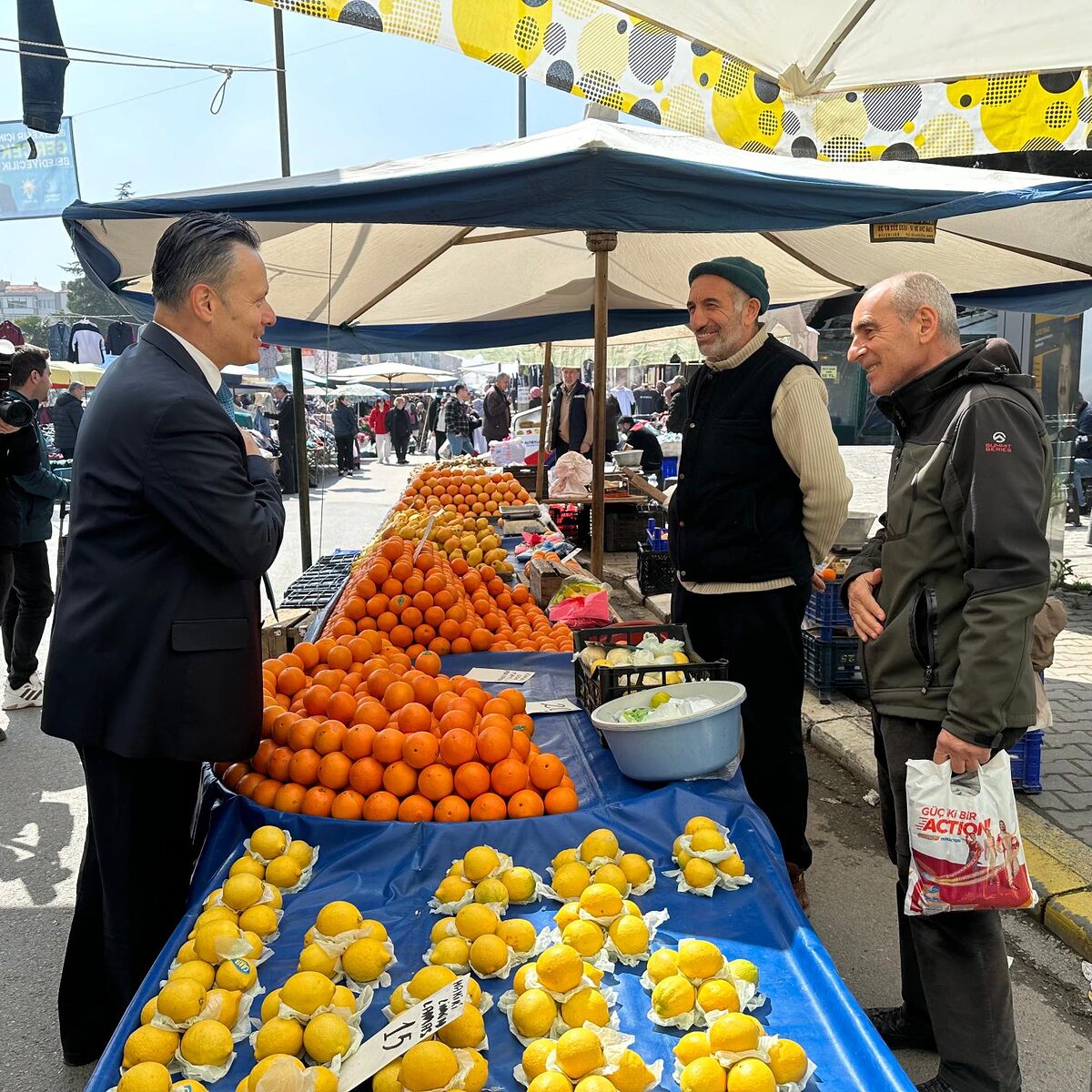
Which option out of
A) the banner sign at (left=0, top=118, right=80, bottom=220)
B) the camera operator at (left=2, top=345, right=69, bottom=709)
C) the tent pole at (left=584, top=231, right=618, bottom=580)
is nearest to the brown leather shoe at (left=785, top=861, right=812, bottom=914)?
the tent pole at (left=584, top=231, right=618, bottom=580)

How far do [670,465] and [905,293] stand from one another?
41.3 feet

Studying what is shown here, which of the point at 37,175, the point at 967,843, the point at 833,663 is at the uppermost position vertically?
the point at 37,175

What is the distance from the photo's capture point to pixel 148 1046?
1.53 m

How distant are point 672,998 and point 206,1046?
0.87 metres

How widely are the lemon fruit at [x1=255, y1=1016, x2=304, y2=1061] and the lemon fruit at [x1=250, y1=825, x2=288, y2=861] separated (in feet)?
1.94

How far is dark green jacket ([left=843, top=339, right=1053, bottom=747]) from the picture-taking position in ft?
6.45

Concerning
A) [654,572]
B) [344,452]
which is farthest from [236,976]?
[344,452]

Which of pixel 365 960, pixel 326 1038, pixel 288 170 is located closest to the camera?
pixel 326 1038

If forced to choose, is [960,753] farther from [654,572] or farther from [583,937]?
[654,572]

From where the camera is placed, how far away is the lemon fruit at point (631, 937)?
1.82 m

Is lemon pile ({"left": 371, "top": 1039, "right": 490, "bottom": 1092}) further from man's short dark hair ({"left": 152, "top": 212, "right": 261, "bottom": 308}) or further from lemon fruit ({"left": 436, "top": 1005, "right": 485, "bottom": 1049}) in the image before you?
man's short dark hair ({"left": 152, "top": 212, "right": 261, "bottom": 308})

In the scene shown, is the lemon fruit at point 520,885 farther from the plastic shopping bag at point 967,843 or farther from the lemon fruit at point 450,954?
the plastic shopping bag at point 967,843

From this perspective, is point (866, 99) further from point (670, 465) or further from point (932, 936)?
point (670, 465)

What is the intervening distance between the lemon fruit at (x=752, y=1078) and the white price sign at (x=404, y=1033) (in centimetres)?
48
